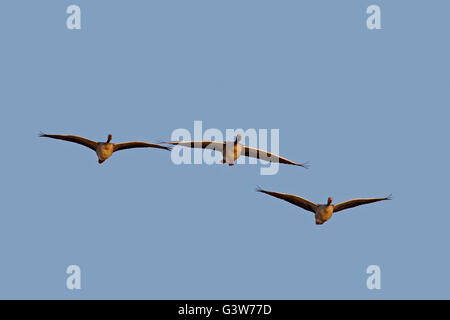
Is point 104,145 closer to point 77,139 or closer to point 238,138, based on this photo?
point 77,139

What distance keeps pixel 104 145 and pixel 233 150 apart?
5.69 m

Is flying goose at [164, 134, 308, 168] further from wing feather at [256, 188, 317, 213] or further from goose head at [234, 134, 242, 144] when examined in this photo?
wing feather at [256, 188, 317, 213]

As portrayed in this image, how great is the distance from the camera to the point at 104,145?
49812 millimetres

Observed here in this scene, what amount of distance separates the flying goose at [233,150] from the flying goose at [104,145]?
4.22 ft

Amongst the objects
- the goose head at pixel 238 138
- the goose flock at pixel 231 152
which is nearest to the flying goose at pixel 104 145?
the goose flock at pixel 231 152

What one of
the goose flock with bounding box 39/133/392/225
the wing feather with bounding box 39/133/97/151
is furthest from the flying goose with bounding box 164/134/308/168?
the wing feather with bounding box 39/133/97/151

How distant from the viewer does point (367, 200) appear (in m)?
48.8

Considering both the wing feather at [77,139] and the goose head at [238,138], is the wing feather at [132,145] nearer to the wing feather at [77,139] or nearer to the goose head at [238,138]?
the wing feather at [77,139]

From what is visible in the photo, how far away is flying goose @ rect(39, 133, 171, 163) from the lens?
49.8 meters

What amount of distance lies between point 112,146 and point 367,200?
11.4 m

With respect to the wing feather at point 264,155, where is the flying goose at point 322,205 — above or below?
below

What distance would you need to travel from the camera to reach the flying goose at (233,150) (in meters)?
49.5
